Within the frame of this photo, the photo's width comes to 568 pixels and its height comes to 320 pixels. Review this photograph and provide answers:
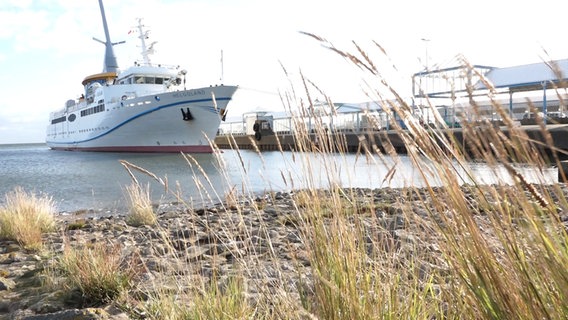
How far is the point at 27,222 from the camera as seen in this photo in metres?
5.55

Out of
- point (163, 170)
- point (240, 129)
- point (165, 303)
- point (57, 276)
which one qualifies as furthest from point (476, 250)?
point (240, 129)

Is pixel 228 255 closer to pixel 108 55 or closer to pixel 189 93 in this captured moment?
pixel 189 93

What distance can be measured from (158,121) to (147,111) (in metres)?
0.95

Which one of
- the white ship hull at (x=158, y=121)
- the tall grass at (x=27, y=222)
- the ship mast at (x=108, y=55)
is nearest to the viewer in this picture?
the tall grass at (x=27, y=222)

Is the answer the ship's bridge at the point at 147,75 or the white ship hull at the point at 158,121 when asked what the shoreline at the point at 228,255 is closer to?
the white ship hull at the point at 158,121

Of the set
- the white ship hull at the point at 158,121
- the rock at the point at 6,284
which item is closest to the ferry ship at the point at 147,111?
the white ship hull at the point at 158,121

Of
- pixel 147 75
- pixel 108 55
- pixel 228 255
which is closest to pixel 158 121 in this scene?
pixel 147 75

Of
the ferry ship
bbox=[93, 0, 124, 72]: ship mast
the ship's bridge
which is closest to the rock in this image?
the ferry ship

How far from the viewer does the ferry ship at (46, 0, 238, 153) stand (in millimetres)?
29078

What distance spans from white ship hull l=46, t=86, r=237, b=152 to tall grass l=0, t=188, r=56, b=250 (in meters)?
19.0

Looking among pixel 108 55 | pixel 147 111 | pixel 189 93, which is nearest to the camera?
pixel 189 93

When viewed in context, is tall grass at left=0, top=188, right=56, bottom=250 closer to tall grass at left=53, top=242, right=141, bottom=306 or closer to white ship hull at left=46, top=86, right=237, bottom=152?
tall grass at left=53, top=242, right=141, bottom=306

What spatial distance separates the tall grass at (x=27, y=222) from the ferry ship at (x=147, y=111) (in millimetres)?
18478

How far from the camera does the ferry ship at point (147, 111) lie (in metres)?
29.1
